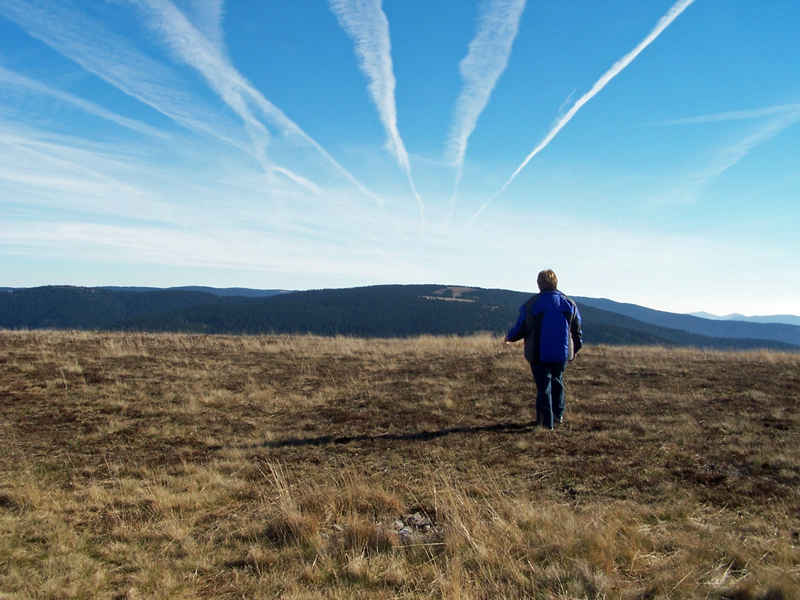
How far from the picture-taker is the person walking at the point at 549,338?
274 inches

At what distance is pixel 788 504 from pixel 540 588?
276 cm

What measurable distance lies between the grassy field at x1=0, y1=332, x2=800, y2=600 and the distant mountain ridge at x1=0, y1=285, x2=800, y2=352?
5898 cm

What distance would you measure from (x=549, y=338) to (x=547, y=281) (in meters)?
0.94

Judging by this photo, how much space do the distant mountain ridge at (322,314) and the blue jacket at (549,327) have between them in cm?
6105

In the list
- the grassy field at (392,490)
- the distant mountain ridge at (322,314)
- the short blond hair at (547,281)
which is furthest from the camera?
the distant mountain ridge at (322,314)

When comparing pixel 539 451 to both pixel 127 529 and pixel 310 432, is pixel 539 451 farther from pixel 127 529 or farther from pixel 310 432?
pixel 127 529

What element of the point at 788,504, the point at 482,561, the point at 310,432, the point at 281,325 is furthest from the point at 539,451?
the point at 281,325

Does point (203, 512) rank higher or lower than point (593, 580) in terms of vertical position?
lower

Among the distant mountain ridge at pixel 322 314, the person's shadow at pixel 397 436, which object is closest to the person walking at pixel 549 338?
the person's shadow at pixel 397 436

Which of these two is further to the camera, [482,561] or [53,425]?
[53,425]

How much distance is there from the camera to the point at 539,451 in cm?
600

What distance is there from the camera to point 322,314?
9706 centimetres

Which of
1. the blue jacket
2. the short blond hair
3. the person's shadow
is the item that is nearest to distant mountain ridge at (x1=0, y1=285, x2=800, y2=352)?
the person's shadow

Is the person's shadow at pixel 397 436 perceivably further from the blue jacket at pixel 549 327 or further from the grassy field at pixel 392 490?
the blue jacket at pixel 549 327
